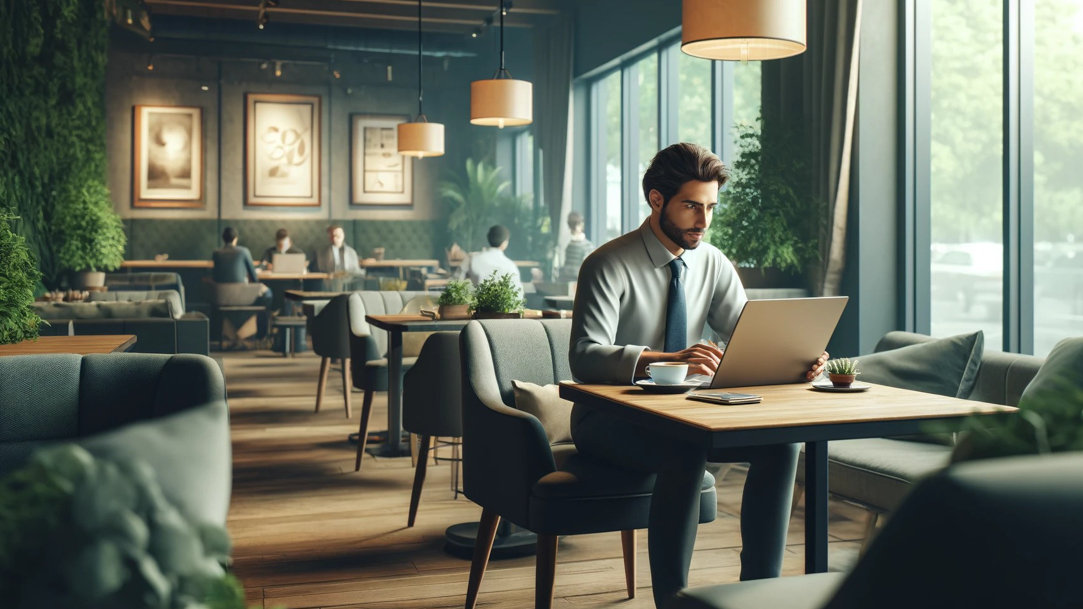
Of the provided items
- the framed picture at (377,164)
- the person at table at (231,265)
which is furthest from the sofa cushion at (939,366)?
the framed picture at (377,164)

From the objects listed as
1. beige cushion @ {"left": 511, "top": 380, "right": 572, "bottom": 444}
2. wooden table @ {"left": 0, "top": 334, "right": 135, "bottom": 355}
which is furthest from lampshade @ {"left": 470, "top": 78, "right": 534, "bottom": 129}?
beige cushion @ {"left": 511, "top": 380, "right": 572, "bottom": 444}

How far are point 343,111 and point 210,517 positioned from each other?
46.9ft

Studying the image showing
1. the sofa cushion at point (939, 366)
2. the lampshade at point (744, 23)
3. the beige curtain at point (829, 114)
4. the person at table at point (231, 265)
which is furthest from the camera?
the person at table at point (231, 265)

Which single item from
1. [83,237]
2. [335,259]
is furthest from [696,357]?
[335,259]

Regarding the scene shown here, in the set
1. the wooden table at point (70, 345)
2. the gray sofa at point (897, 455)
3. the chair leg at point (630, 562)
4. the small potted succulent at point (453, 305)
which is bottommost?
the chair leg at point (630, 562)

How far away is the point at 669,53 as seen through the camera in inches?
356

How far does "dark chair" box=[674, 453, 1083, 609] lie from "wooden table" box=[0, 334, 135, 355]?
2881mm

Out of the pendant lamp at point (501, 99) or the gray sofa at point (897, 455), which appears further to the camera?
the pendant lamp at point (501, 99)

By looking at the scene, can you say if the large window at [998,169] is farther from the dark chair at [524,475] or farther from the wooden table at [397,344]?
the dark chair at [524,475]

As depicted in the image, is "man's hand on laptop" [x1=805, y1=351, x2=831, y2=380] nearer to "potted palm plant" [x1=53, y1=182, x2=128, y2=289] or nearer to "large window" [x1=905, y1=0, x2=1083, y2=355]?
"large window" [x1=905, y1=0, x2=1083, y2=355]

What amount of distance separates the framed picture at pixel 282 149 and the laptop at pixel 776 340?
497 inches

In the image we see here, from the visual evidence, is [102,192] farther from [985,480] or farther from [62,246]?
[985,480]

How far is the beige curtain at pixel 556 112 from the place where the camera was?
1121 centimetres

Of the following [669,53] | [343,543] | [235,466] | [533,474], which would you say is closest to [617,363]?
[533,474]
